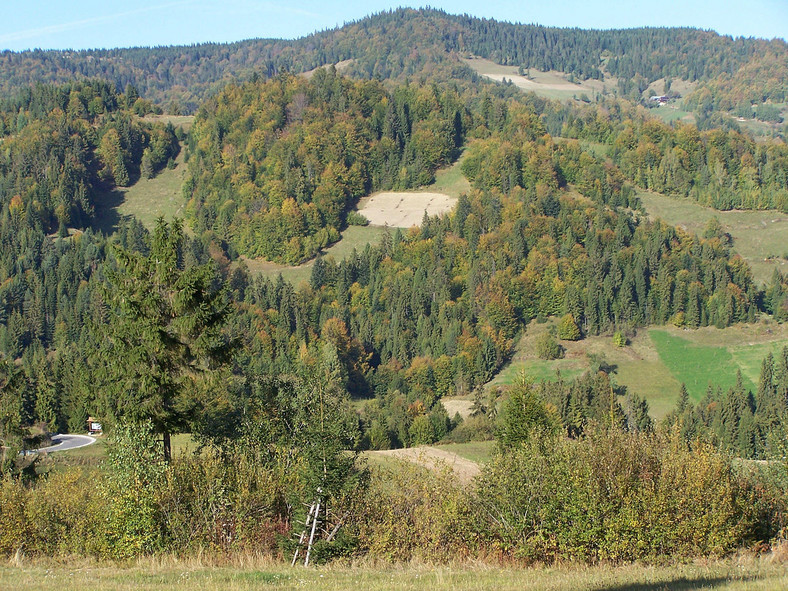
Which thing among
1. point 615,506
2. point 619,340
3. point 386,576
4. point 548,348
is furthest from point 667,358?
point 386,576

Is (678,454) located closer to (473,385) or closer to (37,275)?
(473,385)

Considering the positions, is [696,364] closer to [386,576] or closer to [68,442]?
[68,442]

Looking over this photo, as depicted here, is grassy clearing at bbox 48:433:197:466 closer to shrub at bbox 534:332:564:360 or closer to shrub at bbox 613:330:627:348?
shrub at bbox 534:332:564:360

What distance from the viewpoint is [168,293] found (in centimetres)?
3897

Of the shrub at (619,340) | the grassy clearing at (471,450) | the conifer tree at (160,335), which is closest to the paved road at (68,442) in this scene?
the grassy clearing at (471,450)

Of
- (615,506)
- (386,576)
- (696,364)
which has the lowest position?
(696,364)

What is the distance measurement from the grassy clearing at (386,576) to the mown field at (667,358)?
105 m

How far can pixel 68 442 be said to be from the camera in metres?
86.8

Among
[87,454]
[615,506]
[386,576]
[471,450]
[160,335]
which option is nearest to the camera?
[386,576]

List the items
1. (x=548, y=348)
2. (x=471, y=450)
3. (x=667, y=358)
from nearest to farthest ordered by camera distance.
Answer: (x=471, y=450)
(x=667, y=358)
(x=548, y=348)

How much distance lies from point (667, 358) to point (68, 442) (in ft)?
326

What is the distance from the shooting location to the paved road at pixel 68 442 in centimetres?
8161

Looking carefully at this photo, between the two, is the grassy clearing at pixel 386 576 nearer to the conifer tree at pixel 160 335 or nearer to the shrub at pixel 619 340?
the conifer tree at pixel 160 335

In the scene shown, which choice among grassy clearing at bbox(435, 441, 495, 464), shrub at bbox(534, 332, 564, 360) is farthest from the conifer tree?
shrub at bbox(534, 332, 564, 360)
